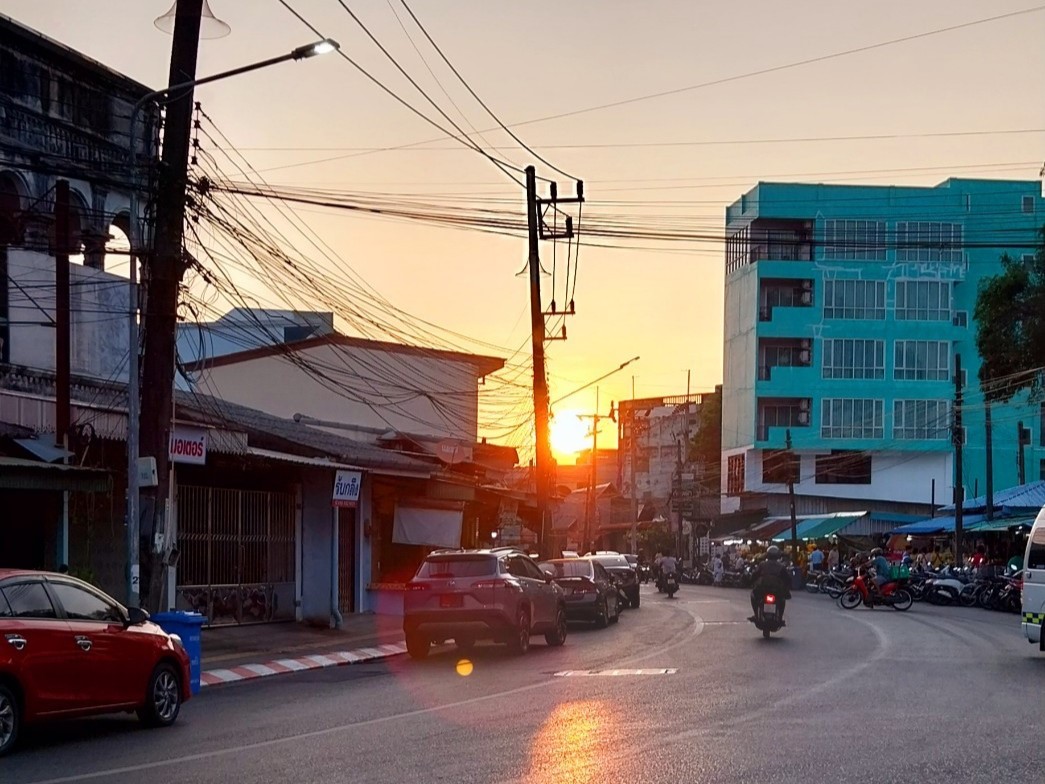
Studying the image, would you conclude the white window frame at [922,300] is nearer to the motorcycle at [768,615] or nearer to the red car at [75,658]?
the motorcycle at [768,615]

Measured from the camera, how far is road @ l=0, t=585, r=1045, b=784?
11.2 meters

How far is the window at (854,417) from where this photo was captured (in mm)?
81250

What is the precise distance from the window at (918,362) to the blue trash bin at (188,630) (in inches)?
2657

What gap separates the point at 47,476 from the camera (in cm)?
1912

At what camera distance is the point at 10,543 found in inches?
904

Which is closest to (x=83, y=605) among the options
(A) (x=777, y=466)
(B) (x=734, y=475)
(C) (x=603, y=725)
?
(C) (x=603, y=725)

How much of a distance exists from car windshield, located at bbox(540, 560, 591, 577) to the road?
8693mm

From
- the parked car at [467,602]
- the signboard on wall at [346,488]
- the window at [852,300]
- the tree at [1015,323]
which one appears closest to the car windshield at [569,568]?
the signboard on wall at [346,488]

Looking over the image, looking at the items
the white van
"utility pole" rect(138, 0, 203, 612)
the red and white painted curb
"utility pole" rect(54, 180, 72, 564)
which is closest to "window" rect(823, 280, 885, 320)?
the red and white painted curb

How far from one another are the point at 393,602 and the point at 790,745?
945 inches

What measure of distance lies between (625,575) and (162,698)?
28.2 metres

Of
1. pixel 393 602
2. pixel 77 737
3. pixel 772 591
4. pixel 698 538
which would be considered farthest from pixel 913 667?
pixel 698 538

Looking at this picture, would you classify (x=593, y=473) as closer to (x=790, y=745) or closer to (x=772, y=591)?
(x=772, y=591)

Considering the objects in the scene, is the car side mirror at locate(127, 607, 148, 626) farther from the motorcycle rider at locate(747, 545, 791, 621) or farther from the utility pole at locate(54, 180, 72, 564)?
the motorcycle rider at locate(747, 545, 791, 621)
